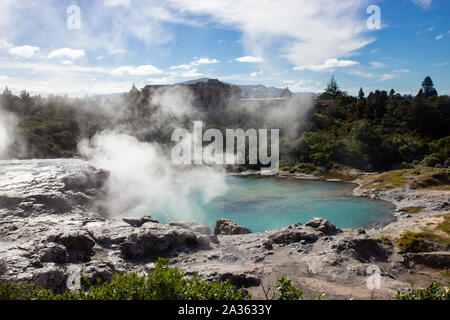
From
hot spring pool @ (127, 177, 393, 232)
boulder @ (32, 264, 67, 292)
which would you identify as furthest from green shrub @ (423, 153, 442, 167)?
boulder @ (32, 264, 67, 292)

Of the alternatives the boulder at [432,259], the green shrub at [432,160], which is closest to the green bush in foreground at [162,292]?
the boulder at [432,259]

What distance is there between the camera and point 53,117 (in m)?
58.1

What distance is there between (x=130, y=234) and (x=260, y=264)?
6748 millimetres

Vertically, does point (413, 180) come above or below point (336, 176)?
above

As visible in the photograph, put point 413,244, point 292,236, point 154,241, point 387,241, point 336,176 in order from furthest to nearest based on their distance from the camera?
point 336,176
point 387,241
point 292,236
point 413,244
point 154,241

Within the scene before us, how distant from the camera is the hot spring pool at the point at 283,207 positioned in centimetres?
2398

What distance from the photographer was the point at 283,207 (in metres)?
27.7

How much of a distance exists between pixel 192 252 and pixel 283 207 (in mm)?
14043

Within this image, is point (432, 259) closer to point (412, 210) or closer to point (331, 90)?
point (412, 210)

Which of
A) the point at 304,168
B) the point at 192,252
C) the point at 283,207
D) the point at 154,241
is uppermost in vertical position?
the point at 304,168

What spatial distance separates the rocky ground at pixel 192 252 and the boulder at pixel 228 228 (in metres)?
0.07

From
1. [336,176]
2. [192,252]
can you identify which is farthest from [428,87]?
[192,252]
